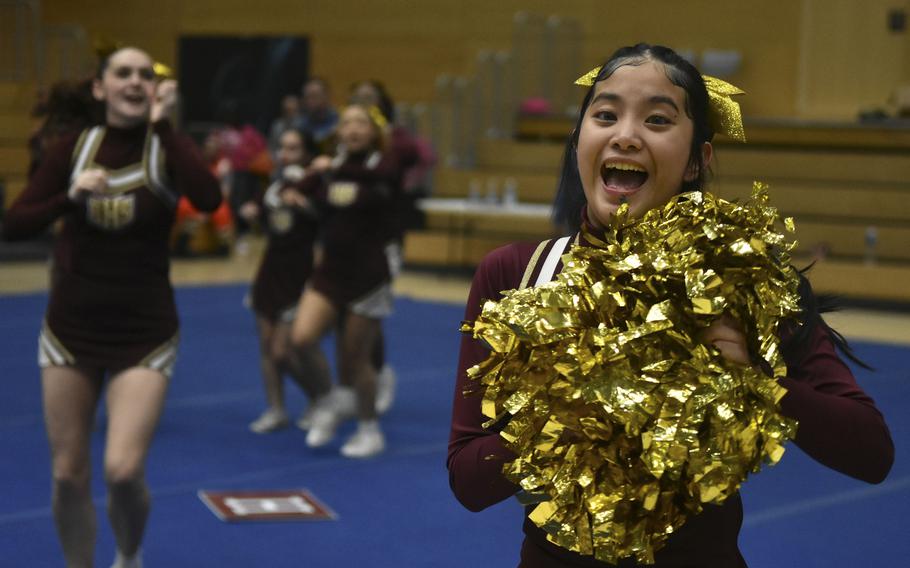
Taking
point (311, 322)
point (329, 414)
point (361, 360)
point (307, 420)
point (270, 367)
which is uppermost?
point (311, 322)

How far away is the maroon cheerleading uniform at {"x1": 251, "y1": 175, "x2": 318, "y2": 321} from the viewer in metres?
6.21

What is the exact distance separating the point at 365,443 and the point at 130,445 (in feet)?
7.88

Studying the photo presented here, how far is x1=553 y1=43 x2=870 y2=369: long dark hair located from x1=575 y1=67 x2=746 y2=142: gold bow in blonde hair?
0.02 metres

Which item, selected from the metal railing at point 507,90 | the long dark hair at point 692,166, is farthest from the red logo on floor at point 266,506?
the metal railing at point 507,90

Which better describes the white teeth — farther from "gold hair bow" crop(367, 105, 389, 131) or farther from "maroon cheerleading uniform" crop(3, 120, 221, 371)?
"gold hair bow" crop(367, 105, 389, 131)

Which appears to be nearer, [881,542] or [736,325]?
[736,325]

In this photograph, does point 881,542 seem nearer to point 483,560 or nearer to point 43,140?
point 483,560

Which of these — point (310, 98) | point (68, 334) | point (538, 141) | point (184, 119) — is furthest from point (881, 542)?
point (184, 119)

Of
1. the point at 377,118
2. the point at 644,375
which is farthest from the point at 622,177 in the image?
the point at 377,118

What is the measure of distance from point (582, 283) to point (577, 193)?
482 mm

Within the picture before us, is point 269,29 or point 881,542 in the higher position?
point 269,29

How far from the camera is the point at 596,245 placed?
1.58m

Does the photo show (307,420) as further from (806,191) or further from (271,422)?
(806,191)

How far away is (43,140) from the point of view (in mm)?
5312
